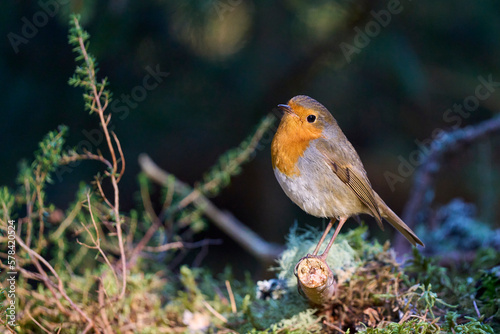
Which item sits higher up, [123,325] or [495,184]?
[495,184]

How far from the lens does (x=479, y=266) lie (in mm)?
2209

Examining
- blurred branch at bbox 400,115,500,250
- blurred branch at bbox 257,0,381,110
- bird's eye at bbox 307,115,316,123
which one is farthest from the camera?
blurred branch at bbox 257,0,381,110

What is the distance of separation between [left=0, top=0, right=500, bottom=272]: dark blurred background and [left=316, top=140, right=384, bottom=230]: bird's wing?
1.18m

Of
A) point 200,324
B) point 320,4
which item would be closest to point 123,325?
point 200,324

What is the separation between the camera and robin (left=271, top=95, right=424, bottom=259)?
1.75 m

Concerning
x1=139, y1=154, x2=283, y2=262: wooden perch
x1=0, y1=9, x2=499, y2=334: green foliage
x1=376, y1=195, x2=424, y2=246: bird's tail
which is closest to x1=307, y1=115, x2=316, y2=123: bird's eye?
x1=0, y1=9, x2=499, y2=334: green foliage

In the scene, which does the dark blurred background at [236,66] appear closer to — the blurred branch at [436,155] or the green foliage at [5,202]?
the blurred branch at [436,155]

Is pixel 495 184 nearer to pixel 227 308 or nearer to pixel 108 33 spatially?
pixel 227 308

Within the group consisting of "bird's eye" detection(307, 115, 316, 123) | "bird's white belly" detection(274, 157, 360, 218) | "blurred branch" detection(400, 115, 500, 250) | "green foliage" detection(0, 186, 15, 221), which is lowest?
"green foliage" detection(0, 186, 15, 221)

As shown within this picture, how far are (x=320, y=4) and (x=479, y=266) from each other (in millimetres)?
1672

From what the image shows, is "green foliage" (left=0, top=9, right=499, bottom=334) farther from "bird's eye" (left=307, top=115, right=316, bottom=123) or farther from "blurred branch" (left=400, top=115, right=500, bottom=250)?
"blurred branch" (left=400, top=115, right=500, bottom=250)

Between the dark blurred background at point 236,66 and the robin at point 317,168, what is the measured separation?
47.7 inches

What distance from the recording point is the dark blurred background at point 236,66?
304 cm

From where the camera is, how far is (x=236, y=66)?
3.24 m
